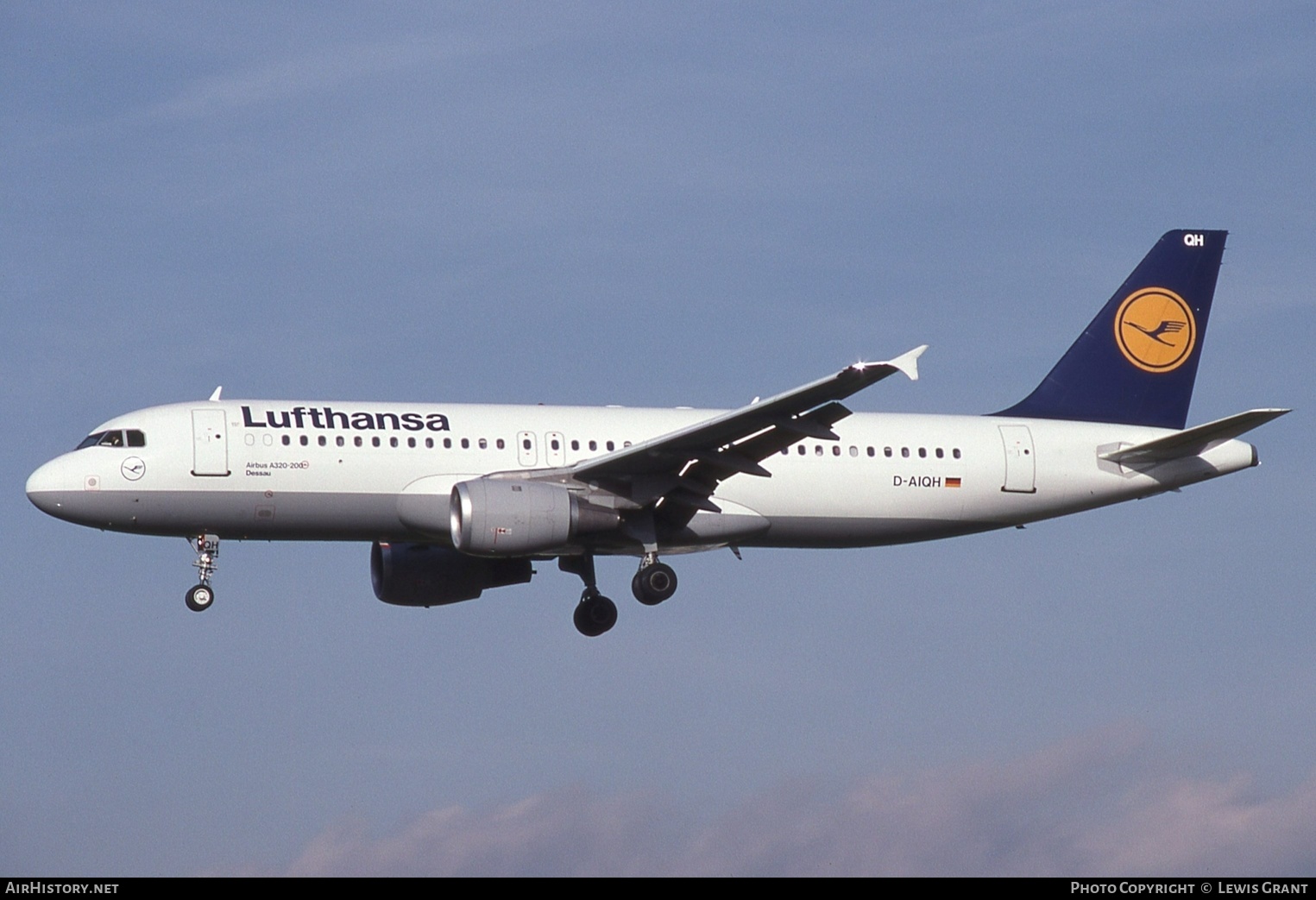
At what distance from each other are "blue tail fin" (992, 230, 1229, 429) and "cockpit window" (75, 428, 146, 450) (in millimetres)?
18723

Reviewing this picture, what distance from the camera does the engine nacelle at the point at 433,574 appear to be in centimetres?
4397

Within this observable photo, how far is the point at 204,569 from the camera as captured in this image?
131 feet

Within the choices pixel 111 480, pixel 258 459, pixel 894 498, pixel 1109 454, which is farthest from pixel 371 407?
pixel 1109 454

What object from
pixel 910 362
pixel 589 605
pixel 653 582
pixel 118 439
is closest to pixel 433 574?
pixel 589 605

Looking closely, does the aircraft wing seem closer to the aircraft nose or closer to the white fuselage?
the white fuselage

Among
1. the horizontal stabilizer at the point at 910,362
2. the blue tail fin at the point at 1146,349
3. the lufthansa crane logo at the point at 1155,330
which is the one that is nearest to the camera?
the horizontal stabilizer at the point at 910,362

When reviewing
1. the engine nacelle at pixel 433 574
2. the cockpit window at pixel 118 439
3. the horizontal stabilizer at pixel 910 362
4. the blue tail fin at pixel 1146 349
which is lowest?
the horizontal stabilizer at pixel 910 362

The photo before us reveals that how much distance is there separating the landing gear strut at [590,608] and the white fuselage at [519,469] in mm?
2333

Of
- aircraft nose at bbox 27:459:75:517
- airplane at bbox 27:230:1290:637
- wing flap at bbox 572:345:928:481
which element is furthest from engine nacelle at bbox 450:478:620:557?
aircraft nose at bbox 27:459:75:517

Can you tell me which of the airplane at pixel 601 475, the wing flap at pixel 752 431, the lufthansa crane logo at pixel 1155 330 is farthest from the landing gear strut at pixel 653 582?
the lufthansa crane logo at pixel 1155 330

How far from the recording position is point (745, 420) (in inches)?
1470

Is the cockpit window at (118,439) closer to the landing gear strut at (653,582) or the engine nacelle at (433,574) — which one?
the engine nacelle at (433,574)
